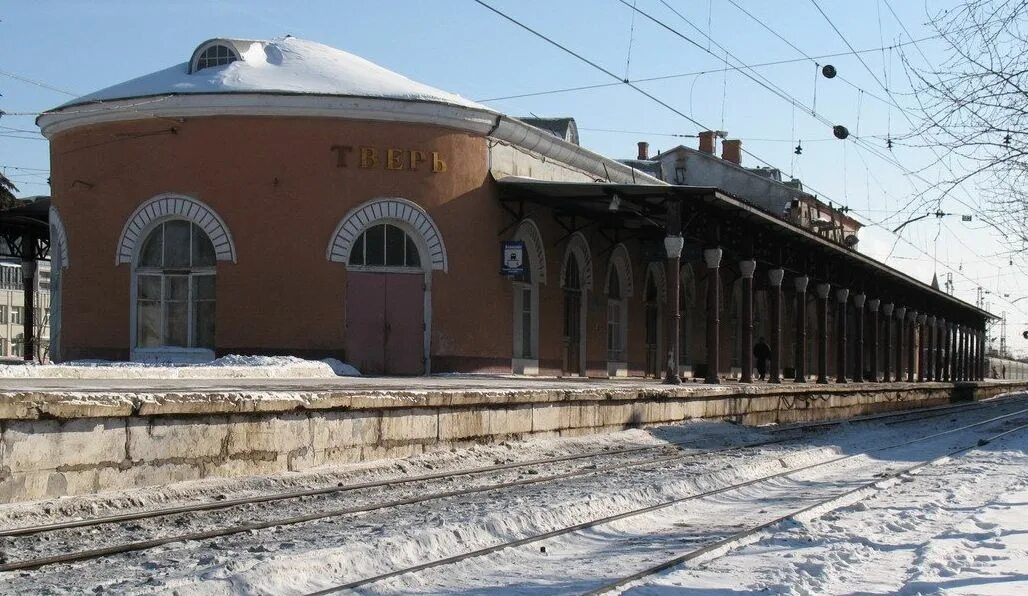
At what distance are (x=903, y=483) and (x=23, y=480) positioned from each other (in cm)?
1045

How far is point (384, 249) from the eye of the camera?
89.3 feet

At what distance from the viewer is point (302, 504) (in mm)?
11602

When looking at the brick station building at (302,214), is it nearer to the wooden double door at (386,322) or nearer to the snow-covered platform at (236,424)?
the wooden double door at (386,322)

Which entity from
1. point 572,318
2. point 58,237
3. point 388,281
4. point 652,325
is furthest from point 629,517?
point 652,325

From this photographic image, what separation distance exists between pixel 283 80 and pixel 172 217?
382 centimetres

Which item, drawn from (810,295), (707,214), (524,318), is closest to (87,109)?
(524,318)

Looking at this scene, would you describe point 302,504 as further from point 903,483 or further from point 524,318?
point 524,318

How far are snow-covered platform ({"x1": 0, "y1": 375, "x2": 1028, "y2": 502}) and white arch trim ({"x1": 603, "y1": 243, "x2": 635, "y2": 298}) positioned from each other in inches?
485

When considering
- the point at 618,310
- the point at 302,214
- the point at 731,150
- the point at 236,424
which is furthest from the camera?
the point at 731,150

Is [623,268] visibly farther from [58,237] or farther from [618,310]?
[58,237]

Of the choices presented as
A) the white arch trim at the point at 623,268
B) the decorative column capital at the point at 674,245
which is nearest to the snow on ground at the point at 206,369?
the decorative column capital at the point at 674,245

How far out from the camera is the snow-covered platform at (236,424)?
10.4 meters

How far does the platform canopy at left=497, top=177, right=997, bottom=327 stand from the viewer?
90.7ft

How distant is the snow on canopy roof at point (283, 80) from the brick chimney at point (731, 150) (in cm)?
4007
